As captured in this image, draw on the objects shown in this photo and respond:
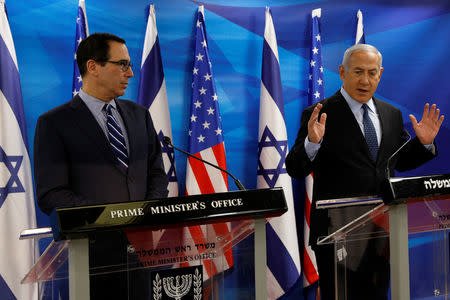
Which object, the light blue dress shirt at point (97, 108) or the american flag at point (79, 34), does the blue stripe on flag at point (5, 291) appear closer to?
the american flag at point (79, 34)

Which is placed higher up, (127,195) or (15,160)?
(15,160)

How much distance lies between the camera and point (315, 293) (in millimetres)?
3998

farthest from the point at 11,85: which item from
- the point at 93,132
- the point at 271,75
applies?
the point at 271,75

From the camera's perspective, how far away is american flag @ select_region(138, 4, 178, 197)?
12.0 ft

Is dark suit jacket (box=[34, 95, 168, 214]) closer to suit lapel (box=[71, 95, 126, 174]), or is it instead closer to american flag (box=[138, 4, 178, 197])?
suit lapel (box=[71, 95, 126, 174])

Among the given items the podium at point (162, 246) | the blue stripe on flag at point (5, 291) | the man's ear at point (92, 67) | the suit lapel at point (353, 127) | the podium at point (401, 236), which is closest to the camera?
the podium at point (162, 246)

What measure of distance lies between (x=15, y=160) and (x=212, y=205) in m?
2.22

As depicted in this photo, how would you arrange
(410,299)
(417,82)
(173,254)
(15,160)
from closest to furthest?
1. (173,254)
2. (410,299)
3. (15,160)
4. (417,82)

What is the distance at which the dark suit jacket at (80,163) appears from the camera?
199 centimetres

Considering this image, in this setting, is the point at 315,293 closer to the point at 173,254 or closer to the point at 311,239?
the point at 311,239

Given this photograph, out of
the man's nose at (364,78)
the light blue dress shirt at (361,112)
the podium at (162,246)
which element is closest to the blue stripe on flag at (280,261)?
the light blue dress shirt at (361,112)

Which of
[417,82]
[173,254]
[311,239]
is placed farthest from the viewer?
[417,82]

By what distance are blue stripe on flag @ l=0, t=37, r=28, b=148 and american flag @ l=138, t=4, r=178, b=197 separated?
83 centimetres

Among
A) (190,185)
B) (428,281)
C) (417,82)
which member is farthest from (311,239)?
(417,82)
